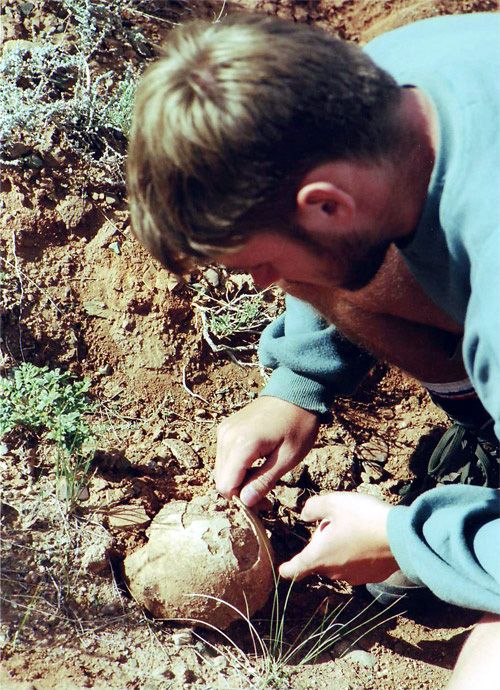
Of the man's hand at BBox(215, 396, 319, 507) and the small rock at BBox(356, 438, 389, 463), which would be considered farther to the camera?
the small rock at BBox(356, 438, 389, 463)

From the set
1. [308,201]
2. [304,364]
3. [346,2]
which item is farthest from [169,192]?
[346,2]

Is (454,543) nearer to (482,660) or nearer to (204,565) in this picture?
(482,660)

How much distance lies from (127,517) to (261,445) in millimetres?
431

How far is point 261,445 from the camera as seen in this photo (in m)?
2.18

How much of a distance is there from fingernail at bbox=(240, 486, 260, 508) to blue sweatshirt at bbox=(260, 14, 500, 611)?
443 mm

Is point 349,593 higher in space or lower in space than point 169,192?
lower

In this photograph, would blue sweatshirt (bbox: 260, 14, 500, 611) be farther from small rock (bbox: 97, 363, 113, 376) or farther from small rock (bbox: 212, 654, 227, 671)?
small rock (bbox: 97, 363, 113, 376)

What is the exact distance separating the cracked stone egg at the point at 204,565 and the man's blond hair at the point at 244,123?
85 cm

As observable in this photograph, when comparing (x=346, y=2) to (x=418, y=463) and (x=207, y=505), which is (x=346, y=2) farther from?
(x=207, y=505)

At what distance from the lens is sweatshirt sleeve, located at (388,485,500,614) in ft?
5.38

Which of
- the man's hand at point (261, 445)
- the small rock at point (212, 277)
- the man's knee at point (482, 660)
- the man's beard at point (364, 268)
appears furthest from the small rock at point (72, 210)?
the man's knee at point (482, 660)

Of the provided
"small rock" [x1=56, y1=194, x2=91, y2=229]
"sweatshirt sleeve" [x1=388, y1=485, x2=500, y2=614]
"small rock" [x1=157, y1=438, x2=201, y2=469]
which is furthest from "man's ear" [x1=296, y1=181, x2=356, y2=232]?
"small rock" [x1=56, y1=194, x2=91, y2=229]

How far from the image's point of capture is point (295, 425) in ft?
7.38

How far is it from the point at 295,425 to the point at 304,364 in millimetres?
174
